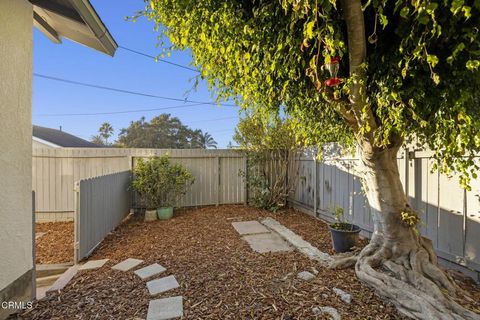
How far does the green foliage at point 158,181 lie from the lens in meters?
5.64

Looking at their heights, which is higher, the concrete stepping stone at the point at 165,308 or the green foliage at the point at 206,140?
the green foliage at the point at 206,140

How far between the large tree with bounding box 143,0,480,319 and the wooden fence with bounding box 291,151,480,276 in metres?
0.46

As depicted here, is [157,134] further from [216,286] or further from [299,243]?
[216,286]

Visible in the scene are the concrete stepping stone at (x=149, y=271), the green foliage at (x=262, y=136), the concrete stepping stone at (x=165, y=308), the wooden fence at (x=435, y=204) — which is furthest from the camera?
the green foliage at (x=262, y=136)

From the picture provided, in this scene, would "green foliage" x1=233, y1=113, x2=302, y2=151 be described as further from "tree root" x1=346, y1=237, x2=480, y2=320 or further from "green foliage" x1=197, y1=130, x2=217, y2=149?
"green foliage" x1=197, y1=130, x2=217, y2=149

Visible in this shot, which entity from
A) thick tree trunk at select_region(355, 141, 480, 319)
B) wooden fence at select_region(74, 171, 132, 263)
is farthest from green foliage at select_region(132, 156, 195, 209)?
thick tree trunk at select_region(355, 141, 480, 319)

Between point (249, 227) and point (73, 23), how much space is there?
4.16 meters

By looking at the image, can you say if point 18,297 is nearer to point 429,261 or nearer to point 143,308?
point 143,308

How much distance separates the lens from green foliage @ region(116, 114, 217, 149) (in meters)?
28.9

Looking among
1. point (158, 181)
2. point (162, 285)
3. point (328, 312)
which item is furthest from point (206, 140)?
point (328, 312)

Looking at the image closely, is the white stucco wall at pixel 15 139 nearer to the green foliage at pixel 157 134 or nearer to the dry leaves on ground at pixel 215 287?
the dry leaves on ground at pixel 215 287

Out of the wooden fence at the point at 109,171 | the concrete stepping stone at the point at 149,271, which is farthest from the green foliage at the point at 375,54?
the wooden fence at the point at 109,171

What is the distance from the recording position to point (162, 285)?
2.57 metres

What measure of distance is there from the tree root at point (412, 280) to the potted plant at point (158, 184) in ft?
13.4
